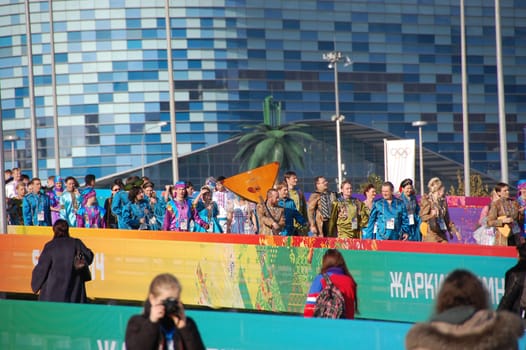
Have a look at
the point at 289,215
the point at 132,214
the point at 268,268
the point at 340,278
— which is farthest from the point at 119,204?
the point at 340,278

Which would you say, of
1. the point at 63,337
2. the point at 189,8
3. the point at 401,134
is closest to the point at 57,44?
the point at 189,8

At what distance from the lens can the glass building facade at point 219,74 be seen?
9244cm

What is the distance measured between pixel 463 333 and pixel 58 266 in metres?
7.34

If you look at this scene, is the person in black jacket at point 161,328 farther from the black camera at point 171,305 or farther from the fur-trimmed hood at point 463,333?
the fur-trimmed hood at point 463,333

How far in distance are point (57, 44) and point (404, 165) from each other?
7159cm

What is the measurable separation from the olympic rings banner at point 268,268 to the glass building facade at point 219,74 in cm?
7557

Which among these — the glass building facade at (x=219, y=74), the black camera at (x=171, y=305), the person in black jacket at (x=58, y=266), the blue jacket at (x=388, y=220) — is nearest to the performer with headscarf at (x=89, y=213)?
the blue jacket at (x=388, y=220)

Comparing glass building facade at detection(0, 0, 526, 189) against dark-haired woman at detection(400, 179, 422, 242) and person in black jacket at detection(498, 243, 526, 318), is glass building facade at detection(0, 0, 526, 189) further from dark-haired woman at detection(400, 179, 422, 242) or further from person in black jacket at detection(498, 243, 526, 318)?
person in black jacket at detection(498, 243, 526, 318)

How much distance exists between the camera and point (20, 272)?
1678 centimetres

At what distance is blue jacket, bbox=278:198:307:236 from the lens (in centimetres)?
1709

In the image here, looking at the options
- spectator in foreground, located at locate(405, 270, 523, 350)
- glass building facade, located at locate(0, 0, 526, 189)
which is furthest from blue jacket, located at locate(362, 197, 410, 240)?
glass building facade, located at locate(0, 0, 526, 189)

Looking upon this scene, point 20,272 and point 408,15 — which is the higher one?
point 408,15

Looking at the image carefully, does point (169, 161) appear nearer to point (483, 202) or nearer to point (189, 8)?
point (189, 8)

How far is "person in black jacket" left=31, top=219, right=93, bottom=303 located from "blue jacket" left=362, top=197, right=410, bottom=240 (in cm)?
641
